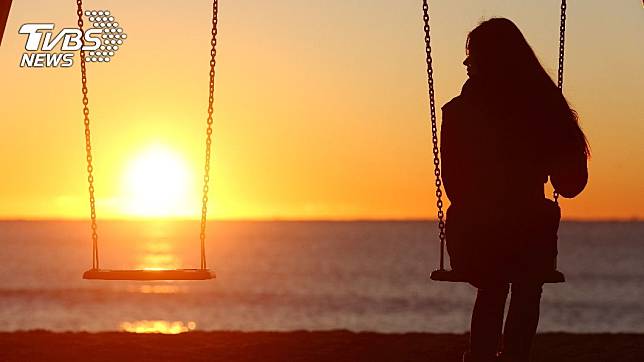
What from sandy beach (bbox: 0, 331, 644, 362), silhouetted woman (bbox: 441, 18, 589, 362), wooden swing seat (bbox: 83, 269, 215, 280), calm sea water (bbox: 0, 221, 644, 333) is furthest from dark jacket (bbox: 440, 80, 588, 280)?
calm sea water (bbox: 0, 221, 644, 333)

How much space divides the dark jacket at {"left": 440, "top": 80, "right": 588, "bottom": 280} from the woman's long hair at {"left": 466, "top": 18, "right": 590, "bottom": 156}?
0.01 metres

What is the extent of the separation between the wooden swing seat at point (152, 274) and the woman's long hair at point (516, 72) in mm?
2568

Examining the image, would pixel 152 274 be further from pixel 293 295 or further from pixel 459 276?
pixel 293 295

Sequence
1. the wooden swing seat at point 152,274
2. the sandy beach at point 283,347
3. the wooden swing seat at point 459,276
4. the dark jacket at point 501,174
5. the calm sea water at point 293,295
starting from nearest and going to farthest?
1. the dark jacket at point 501,174
2. the wooden swing seat at point 459,276
3. the wooden swing seat at point 152,274
4. the sandy beach at point 283,347
5. the calm sea water at point 293,295

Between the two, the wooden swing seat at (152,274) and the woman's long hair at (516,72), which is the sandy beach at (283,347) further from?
the woman's long hair at (516,72)

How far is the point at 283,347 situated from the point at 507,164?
186 inches

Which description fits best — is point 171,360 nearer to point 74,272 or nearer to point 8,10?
point 8,10

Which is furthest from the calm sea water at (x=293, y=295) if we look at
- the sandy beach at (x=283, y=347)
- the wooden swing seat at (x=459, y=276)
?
the wooden swing seat at (x=459, y=276)

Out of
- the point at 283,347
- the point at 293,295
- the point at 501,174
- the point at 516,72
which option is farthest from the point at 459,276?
the point at 293,295

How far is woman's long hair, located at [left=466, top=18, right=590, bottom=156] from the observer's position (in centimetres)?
700

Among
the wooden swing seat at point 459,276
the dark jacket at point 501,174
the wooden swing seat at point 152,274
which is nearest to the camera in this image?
the dark jacket at point 501,174

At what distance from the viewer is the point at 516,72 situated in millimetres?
7031

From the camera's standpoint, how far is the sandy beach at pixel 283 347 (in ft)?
35.5

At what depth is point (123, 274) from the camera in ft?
28.6
